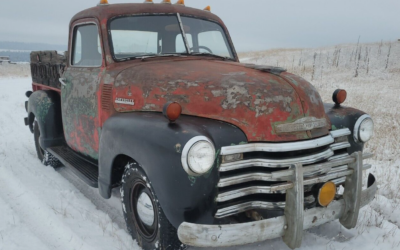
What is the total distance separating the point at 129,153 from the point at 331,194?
5.00 ft

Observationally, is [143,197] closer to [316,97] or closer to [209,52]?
[316,97]

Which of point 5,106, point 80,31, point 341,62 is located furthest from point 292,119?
point 341,62

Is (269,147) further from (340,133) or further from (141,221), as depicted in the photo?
(141,221)

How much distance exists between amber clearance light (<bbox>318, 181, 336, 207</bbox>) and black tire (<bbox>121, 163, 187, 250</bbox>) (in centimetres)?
107

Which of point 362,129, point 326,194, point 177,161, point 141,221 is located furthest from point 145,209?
point 362,129

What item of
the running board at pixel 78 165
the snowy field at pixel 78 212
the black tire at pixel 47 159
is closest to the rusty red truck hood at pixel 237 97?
the running board at pixel 78 165

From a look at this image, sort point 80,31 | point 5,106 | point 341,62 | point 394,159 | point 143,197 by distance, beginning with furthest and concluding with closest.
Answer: point 341,62 < point 5,106 < point 394,159 < point 80,31 < point 143,197

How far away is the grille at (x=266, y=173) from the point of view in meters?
2.29

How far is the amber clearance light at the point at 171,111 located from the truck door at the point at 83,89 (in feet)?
4.35

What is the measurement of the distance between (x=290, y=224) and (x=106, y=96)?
206 centimetres

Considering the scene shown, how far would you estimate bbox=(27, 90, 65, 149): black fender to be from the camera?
4.61 metres

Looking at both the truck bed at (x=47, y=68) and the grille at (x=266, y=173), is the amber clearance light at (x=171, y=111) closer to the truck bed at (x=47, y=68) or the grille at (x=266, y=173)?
the grille at (x=266, y=173)

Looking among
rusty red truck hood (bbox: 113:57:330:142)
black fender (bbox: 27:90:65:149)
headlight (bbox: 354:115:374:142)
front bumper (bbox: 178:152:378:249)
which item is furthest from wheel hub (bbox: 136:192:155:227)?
black fender (bbox: 27:90:65:149)

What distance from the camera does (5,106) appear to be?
9570 millimetres
